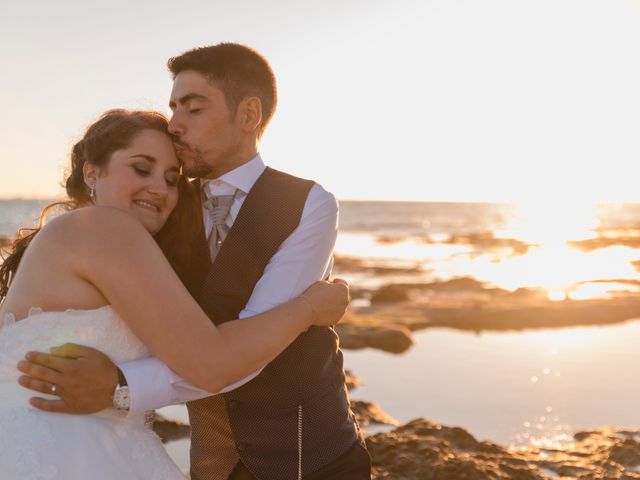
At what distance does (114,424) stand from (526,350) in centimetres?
986

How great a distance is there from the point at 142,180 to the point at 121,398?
0.90m

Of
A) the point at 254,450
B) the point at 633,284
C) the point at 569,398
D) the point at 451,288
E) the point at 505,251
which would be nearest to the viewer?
the point at 254,450

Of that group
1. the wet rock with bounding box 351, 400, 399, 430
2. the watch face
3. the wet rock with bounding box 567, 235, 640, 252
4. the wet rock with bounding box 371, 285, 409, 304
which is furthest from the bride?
the wet rock with bounding box 567, 235, 640, 252

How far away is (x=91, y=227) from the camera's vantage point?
2484 millimetres

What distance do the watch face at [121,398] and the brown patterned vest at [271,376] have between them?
527mm

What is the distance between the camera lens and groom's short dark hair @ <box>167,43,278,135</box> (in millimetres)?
3260

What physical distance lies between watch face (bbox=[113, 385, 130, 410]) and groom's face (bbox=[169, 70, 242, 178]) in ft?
3.52

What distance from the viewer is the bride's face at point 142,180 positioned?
9.38ft

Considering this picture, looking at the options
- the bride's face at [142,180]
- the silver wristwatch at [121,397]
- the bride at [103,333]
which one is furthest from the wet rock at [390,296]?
the silver wristwatch at [121,397]

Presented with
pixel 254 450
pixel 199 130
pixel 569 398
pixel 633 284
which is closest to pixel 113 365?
pixel 254 450

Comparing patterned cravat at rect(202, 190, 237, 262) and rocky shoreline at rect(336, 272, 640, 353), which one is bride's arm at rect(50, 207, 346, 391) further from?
rocky shoreline at rect(336, 272, 640, 353)

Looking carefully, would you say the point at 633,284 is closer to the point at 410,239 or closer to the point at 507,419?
the point at 507,419

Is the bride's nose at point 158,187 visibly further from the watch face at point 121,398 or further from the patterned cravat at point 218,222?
the watch face at point 121,398

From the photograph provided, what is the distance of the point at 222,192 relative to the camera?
10.5 feet
